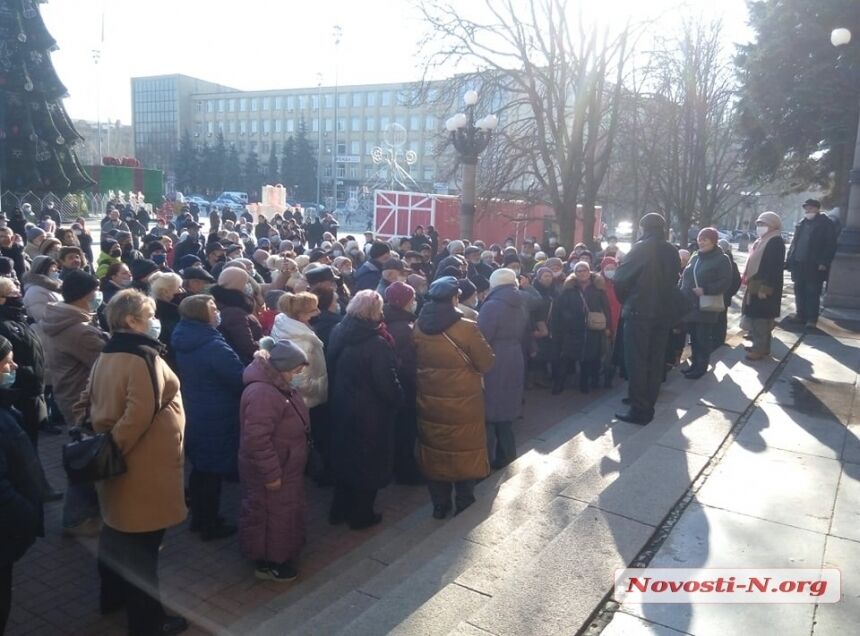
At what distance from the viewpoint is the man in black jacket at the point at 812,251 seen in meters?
10.8

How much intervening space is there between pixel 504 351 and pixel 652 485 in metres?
1.93

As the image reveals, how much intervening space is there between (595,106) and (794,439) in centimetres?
1222

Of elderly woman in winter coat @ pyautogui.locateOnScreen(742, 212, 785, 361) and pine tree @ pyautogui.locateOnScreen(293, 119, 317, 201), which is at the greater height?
pine tree @ pyautogui.locateOnScreen(293, 119, 317, 201)

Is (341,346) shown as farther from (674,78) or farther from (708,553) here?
(674,78)

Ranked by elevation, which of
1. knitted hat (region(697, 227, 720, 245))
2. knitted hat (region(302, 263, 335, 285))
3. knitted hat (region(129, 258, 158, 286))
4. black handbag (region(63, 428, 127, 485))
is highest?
knitted hat (region(697, 227, 720, 245))

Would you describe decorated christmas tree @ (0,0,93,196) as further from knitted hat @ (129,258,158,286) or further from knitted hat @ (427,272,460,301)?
knitted hat @ (427,272,460,301)

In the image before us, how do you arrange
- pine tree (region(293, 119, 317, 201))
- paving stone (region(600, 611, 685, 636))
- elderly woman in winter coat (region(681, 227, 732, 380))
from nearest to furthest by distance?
paving stone (region(600, 611, 685, 636)), elderly woman in winter coat (region(681, 227, 732, 380)), pine tree (region(293, 119, 317, 201))

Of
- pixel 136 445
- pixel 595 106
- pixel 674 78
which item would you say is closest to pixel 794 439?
pixel 136 445

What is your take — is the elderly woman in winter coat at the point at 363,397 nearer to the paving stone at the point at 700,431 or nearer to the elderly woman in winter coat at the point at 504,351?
the elderly woman in winter coat at the point at 504,351

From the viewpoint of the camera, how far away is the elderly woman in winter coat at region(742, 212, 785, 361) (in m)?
8.71

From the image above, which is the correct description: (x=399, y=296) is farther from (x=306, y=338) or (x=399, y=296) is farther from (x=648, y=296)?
(x=648, y=296)

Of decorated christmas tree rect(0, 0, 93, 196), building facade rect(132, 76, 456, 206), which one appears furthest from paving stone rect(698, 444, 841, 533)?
building facade rect(132, 76, 456, 206)

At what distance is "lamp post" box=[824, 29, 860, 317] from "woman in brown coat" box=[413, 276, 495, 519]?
10.3 meters

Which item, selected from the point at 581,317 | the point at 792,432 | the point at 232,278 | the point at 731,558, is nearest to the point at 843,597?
the point at 731,558
